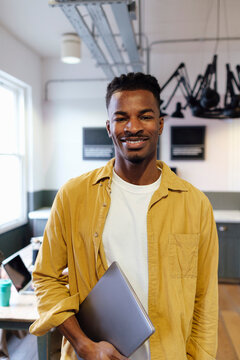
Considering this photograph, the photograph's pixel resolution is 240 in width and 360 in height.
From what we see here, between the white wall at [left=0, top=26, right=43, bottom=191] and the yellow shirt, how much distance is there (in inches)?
139

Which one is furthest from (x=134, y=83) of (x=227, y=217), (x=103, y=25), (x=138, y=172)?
(x=227, y=217)

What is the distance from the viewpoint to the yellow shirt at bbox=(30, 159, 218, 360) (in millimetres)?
1121

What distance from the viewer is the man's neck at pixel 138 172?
119cm

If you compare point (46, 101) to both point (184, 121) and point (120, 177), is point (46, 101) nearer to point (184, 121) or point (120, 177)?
point (184, 121)

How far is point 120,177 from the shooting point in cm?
124

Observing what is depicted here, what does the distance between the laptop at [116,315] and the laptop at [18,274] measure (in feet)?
3.93

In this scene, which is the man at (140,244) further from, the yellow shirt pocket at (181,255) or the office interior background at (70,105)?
the office interior background at (70,105)

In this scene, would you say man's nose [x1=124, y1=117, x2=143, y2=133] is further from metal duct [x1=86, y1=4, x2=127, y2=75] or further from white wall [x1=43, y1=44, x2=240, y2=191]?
white wall [x1=43, y1=44, x2=240, y2=191]

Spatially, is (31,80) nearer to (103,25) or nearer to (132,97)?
(103,25)

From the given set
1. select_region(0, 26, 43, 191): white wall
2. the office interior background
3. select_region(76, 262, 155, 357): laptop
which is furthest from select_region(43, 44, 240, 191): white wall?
select_region(76, 262, 155, 357): laptop

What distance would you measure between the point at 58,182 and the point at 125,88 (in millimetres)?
4432

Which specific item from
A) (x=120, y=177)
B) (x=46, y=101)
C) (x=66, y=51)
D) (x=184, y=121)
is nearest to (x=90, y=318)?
(x=120, y=177)

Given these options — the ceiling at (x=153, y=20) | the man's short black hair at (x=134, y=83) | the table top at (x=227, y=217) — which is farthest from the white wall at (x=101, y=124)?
the man's short black hair at (x=134, y=83)

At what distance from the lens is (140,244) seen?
44.9 inches
